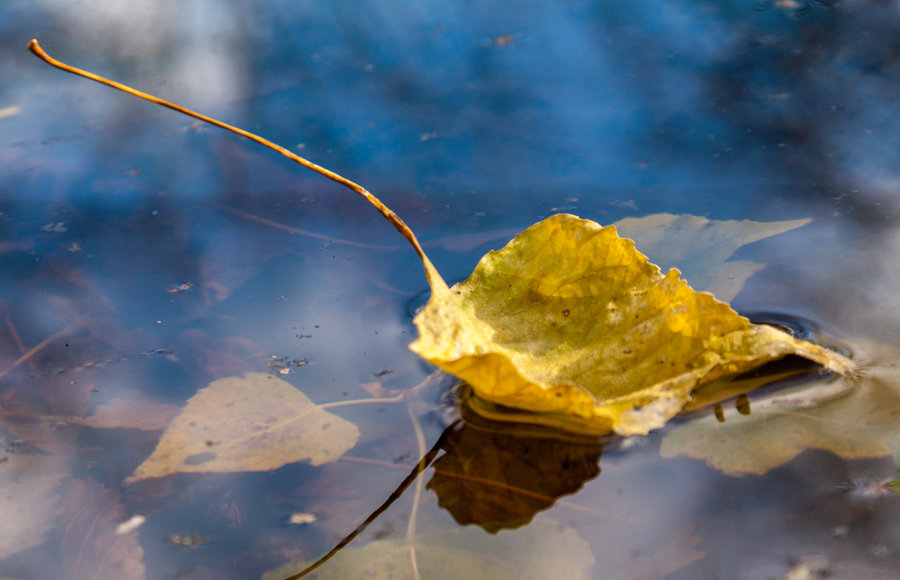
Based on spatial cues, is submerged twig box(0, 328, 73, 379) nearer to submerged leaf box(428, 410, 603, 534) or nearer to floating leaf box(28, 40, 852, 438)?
floating leaf box(28, 40, 852, 438)

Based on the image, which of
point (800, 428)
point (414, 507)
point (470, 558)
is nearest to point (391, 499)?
point (414, 507)

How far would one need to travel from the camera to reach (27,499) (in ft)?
→ 3.93

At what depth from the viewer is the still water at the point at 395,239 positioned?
3.57 feet

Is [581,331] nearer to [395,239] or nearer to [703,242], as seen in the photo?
[703,242]

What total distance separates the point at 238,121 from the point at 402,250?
881 millimetres

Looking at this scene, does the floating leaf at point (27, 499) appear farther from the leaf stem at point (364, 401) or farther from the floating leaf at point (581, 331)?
the floating leaf at point (581, 331)

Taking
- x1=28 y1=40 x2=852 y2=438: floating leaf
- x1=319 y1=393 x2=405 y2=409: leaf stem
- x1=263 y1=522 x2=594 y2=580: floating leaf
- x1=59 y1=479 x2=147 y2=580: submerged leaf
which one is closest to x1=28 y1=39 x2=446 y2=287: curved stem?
x1=28 y1=40 x2=852 y2=438: floating leaf

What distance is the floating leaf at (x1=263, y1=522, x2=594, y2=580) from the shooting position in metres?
1.02

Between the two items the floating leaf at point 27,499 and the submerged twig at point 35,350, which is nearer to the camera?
the floating leaf at point 27,499

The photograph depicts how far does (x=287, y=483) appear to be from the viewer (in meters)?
1.18

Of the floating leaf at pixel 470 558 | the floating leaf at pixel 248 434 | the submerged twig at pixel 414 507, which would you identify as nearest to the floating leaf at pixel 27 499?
the floating leaf at pixel 248 434

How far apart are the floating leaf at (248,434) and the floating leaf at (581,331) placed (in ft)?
0.93

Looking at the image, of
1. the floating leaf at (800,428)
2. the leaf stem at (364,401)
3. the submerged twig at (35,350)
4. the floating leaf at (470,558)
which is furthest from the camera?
the submerged twig at (35,350)

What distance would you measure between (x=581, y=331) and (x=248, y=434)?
0.60 meters
